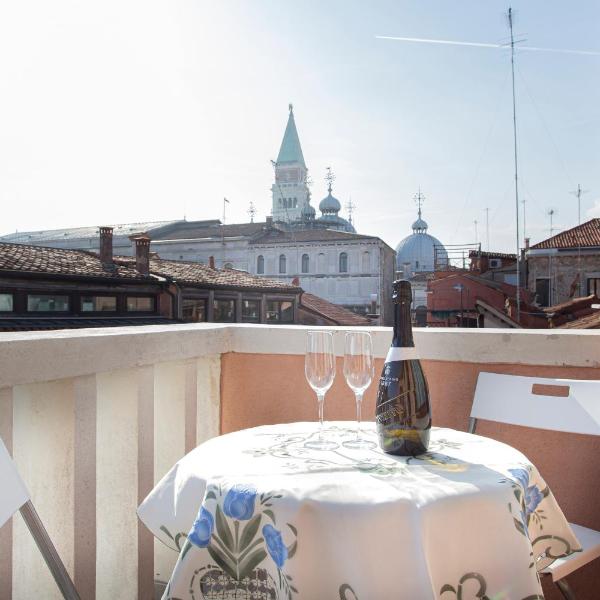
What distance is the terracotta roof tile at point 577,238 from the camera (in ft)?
55.9

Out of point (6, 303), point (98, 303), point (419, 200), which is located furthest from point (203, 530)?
point (419, 200)

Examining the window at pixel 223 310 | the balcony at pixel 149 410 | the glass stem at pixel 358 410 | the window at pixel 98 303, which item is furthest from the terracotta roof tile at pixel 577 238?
the glass stem at pixel 358 410

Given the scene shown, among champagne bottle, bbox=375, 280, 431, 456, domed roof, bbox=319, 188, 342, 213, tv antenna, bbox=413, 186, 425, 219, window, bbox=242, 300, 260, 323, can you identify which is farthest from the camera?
domed roof, bbox=319, 188, 342, 213

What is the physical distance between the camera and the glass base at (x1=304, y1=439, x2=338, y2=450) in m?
0.84

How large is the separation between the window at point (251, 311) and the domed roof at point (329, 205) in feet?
86.1

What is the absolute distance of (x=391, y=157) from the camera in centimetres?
3095

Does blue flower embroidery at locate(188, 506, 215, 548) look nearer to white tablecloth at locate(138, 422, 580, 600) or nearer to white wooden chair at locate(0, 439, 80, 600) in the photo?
white tablecloth at locate(138, 422, 580, 600)

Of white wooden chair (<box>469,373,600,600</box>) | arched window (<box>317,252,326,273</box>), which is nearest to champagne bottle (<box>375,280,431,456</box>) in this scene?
white wooden chair (<box>469,373,600,600</box>)

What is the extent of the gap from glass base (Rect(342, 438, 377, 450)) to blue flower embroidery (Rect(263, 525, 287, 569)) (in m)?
0.25

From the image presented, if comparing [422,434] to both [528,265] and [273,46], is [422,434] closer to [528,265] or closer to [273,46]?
[273,46]

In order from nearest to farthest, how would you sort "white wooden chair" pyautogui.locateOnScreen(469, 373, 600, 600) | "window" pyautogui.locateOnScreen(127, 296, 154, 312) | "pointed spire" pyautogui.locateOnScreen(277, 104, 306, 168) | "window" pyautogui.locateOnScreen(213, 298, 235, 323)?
"white wooden chair" pyautogui.locateOnScreen(469, 373, 600, 600)
"window" pyautogui.locateOnScreen(127, 296, 154, 312)
"window" pyautogui.locateOnScreen(213, 298, 235, 323)
"pointed spire" pyautogui.locateOnScreen(277, 104, 306, 168)

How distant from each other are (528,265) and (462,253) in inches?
Answer: 226

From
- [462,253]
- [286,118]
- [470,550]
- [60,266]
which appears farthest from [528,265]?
[286,118]

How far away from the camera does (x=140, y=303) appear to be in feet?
48.5
